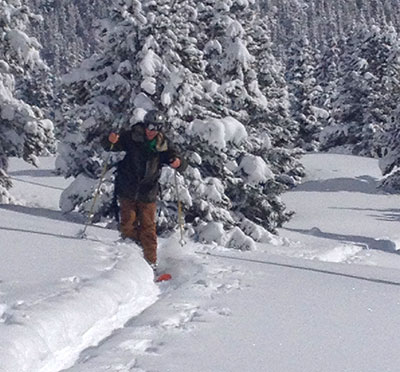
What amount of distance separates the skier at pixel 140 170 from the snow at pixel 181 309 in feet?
1.23

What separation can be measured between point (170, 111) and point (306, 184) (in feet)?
83.5

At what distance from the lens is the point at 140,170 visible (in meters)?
9.68

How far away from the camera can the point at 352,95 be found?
4966 cm

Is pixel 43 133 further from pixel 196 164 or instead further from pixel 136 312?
pixel 136 312

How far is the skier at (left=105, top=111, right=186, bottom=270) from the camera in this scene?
378 inches

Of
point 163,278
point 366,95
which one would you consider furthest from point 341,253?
point 366,95

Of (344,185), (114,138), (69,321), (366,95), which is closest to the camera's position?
(69,321)

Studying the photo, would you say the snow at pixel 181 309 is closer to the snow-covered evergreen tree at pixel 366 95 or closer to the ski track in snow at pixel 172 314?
the ski track in snow at pixel 172 314

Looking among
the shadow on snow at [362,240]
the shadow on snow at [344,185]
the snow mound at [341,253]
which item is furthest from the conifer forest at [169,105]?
the shadow on snow at [344,185]

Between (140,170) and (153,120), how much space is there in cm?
77

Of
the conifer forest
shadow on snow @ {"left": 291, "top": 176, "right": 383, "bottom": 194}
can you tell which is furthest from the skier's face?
shadow on snow @ {"left": 291, "top": 176, "right": 383, "bottom": 194}

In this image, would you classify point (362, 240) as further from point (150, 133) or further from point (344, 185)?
point (150, 133)

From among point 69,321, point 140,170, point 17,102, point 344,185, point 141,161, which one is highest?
point 17,102

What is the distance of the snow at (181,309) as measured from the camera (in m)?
4.94
